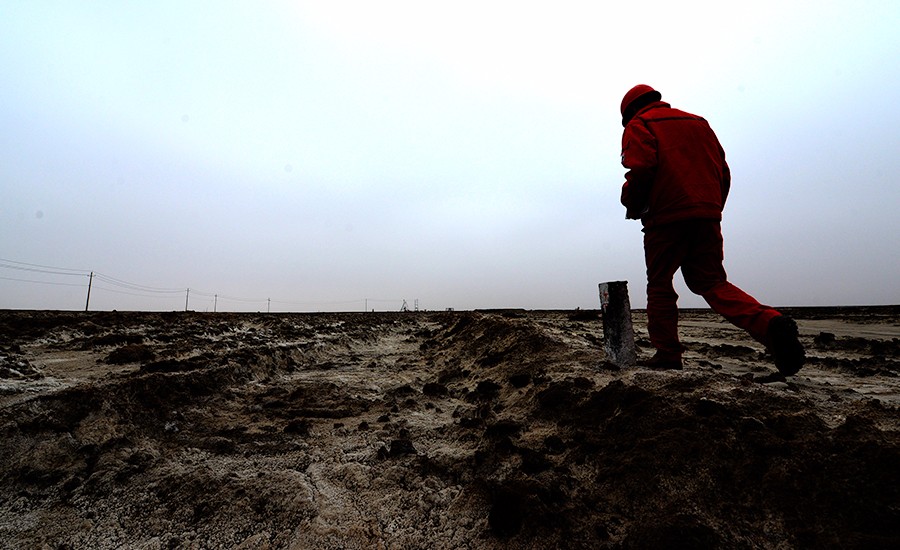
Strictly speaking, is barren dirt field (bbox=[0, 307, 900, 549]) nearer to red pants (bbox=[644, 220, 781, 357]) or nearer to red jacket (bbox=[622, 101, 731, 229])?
red pants (bbox=[644, 220, 781, 357])

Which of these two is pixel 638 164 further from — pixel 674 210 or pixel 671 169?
pixel 674 210

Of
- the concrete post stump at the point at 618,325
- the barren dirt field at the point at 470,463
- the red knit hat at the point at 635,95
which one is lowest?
the barren dirt field at the point at 470,463

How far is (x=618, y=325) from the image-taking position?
10.2 ft

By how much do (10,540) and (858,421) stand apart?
11.5 feet

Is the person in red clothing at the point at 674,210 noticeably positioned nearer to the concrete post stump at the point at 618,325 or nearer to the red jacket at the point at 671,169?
the red jacket at the point at 671,169

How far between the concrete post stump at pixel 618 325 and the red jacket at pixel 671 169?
573 mm

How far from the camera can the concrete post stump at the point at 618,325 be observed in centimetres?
307

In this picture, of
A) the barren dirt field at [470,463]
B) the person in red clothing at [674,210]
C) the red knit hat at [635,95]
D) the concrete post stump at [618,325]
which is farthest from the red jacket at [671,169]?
the barren dirt field at [470,463]

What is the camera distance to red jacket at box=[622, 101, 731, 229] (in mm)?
2869

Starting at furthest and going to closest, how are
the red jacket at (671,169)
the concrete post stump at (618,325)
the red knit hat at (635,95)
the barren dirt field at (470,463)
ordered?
the red knit hat at (635,95) → the concrete post stump at (618,325) → the red jacket at (671,169) → the barren dirt field at (470,463)

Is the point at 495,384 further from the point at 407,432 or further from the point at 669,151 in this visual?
the point at 669,151

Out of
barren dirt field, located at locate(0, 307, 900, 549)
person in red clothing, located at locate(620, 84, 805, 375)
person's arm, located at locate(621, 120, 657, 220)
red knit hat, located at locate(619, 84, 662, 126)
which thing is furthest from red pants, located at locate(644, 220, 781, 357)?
red knit hat, located at locate(619, 84, 662, 126)

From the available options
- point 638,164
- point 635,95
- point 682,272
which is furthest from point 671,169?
point 635,95

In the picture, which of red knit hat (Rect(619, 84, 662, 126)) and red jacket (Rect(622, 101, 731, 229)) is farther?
red knit hat (Rect(619, 84, 662, 126))
